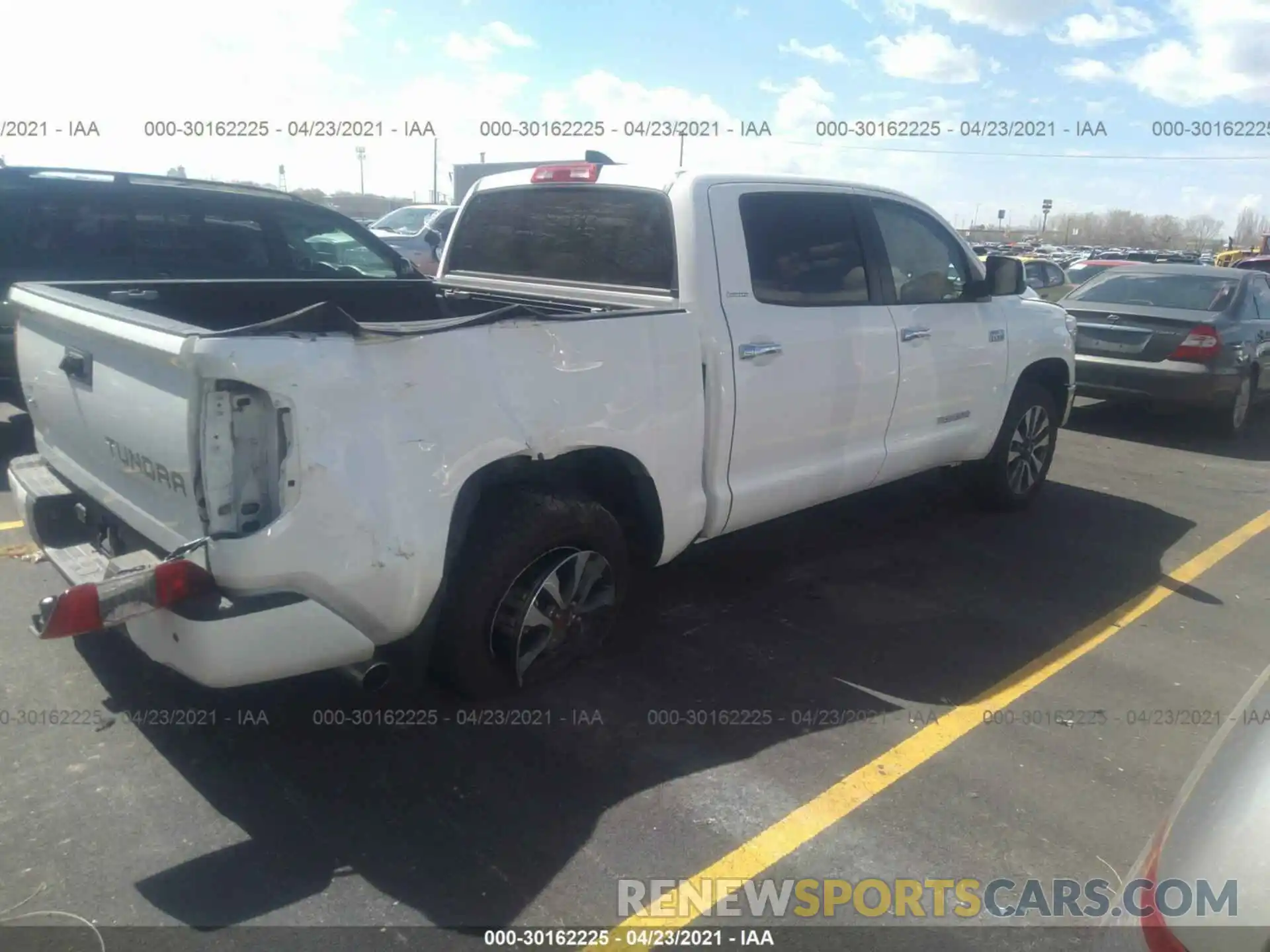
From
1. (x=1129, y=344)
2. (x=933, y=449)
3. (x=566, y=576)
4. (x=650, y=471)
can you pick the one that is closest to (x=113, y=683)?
(x=566, y=576)

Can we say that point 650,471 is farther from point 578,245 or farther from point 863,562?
point 863,562

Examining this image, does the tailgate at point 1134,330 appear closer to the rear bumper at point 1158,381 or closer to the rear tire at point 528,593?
the rear bumper at point 1158,381

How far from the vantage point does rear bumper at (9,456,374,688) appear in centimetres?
272

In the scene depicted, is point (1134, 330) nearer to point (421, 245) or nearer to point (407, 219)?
point (421, 245)

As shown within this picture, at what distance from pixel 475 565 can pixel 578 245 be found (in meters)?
1.87

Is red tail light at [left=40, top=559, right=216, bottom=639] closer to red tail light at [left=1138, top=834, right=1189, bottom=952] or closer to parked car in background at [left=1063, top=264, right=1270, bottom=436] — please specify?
red tail light at [left=1138, top=834, right=1189, bottom=952]

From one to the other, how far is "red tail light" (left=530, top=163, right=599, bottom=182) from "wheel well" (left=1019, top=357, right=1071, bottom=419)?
3106 mm

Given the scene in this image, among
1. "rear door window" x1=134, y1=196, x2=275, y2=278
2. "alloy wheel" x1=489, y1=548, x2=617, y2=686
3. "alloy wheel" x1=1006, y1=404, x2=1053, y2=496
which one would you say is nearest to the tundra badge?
"alloy wheel" x1=489, y1=548, x2=617, y2=686

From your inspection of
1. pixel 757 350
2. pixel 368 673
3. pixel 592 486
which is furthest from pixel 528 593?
pixel 757 350

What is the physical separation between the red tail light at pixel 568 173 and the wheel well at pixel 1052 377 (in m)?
3.11

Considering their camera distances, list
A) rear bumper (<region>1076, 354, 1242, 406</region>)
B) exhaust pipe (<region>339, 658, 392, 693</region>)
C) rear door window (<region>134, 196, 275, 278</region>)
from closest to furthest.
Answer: exhaust pipe (<region>339, 658, 392, 693</region>)
rear door window (<region>134, 196, 275, 278</region>)
rear bumper (<region>1076, 354, 1242, 406</region>)

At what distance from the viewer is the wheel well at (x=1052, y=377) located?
243 inches

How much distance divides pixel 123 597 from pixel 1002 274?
473cm

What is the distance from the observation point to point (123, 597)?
8.82 feet
